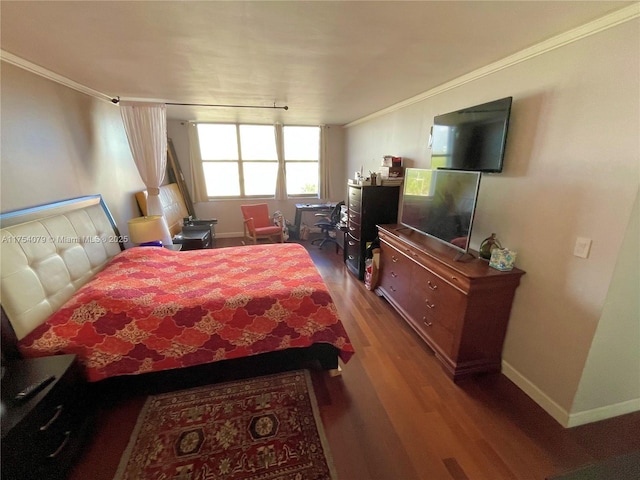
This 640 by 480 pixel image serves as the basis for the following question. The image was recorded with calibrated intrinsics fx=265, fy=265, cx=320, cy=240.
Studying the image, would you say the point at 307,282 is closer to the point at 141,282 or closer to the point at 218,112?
the point at 141,282

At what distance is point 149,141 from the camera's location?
3209mm

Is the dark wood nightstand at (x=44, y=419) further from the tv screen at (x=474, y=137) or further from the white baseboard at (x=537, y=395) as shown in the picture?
the tv screen at (x=474, y=137)

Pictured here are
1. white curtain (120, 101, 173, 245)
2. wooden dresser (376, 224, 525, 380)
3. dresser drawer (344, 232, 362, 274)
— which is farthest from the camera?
dresser drawer (344, 232, 362, 274)

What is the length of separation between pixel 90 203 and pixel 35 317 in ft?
4.09

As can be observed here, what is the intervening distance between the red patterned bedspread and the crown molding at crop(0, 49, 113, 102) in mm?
1576

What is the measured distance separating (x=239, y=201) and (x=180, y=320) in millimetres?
4300

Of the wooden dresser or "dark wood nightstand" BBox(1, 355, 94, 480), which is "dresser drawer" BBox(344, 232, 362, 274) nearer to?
the wooden dresser

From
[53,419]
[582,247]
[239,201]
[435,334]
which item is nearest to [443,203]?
[582,247]

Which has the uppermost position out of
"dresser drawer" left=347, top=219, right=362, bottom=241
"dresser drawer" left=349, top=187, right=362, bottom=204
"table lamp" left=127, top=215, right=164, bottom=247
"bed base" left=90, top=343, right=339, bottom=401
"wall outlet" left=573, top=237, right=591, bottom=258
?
"dresser drawer" left=349, top=187, right=362, bottom=204

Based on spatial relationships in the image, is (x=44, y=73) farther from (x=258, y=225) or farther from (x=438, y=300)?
(x=438, y=300)

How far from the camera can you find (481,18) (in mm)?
1389

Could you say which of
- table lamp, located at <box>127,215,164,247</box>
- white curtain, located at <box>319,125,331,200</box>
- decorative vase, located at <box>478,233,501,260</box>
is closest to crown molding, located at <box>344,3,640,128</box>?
decorative vase, located at <box>478,233,501,260</box>

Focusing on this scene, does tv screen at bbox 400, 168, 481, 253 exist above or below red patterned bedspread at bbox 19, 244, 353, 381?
above

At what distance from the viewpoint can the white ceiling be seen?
131cm
